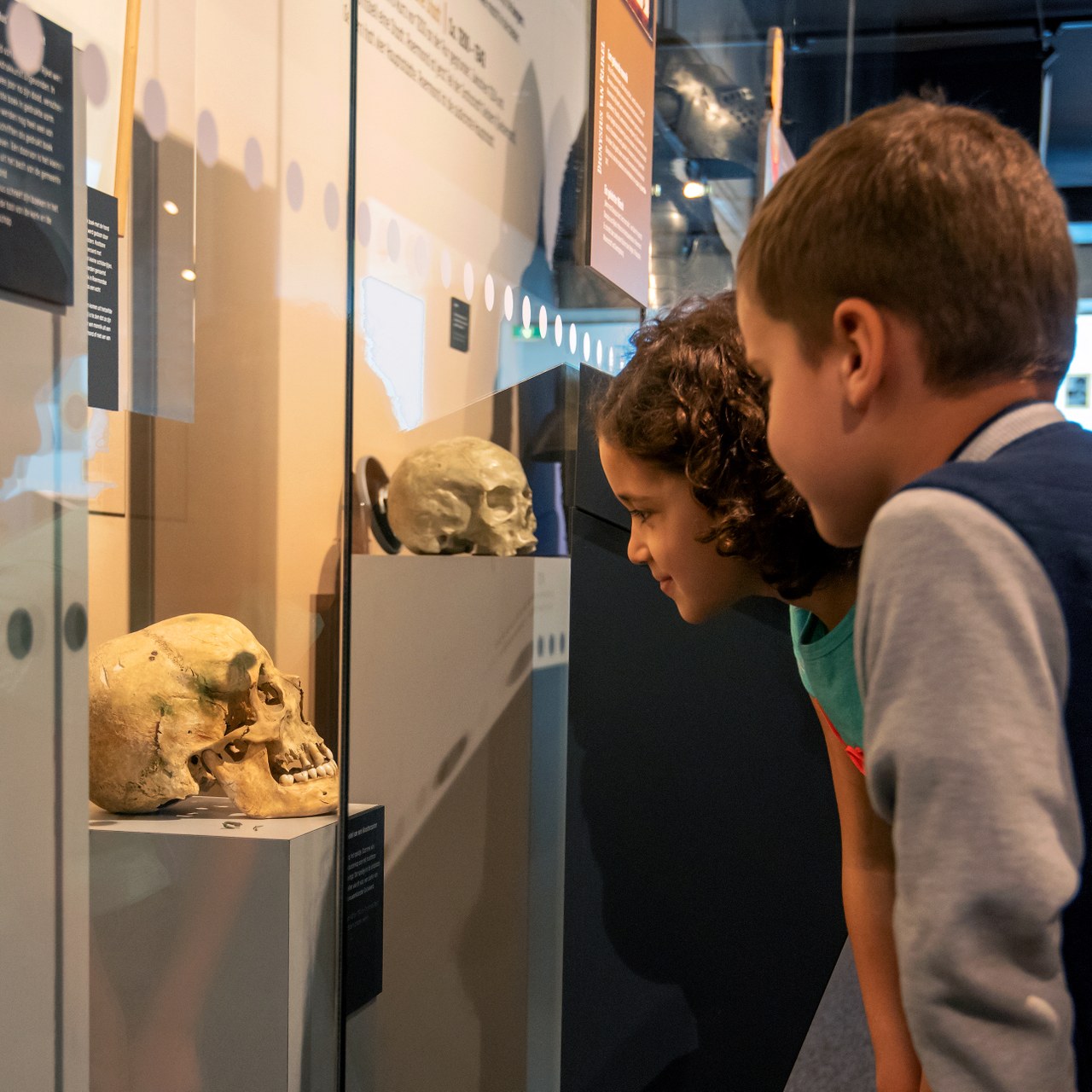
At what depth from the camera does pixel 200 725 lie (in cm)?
169

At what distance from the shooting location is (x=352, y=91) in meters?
1.40

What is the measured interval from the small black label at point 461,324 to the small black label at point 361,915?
0.77m

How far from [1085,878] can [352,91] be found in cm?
115

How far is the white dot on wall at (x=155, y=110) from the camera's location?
6.35 ft

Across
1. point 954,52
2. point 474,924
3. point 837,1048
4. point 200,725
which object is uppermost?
point 954,52

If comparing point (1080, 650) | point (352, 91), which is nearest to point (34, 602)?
point (352, 91)

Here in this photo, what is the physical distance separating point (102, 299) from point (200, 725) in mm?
659

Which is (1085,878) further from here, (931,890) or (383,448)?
(383,448)

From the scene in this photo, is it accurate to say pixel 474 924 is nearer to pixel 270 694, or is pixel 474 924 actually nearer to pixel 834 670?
pixel 270 694

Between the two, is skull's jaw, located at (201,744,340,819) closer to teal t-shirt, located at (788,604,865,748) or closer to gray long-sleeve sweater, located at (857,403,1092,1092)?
teal t-shirt, located at (788,604,865,748)

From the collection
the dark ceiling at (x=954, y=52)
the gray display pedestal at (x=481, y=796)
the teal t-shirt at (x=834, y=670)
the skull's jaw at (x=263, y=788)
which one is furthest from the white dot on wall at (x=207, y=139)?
the dark ceiling at (x=954, y=52)

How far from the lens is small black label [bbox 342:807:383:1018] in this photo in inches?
61.9

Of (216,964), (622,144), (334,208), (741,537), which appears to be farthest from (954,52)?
(216,964)

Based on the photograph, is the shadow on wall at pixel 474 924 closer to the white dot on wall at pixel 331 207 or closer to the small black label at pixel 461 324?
the small black label at pixel 461 324
